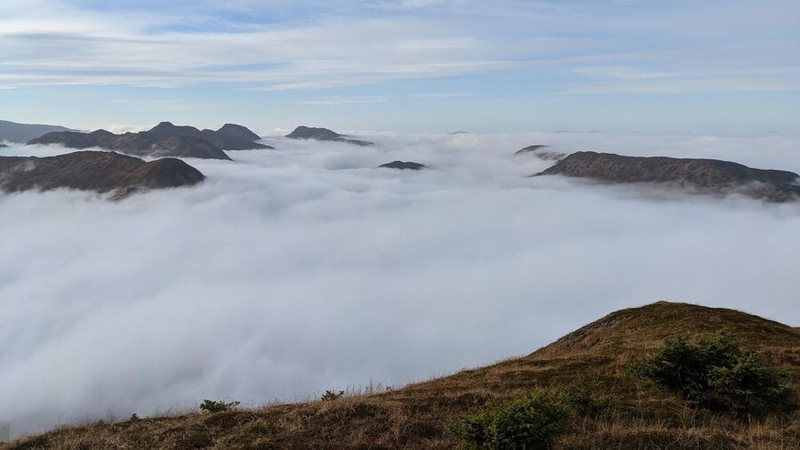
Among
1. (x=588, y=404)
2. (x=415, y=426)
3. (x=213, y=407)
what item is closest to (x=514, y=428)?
(x=415, y=426)

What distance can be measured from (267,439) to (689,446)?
927cm

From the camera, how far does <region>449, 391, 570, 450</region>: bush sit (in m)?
8.35

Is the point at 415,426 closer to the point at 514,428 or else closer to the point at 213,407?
the point at 514,428

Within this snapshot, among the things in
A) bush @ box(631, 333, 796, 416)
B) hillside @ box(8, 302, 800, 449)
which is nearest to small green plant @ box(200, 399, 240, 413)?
hillside @ box(8, 302, 800, 449)

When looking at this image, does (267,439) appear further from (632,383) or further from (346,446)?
(632,383)

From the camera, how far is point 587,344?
31.1 meters

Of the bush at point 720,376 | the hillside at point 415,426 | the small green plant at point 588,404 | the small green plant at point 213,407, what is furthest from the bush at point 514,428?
the small green plant at point 213,407

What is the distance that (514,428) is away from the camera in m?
8.41

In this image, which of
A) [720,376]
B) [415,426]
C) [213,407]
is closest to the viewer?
[720,376]

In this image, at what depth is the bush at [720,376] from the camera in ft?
36.7

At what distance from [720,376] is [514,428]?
6.64 metres

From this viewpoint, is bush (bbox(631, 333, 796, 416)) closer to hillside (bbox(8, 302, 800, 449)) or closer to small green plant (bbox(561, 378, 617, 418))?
hillside (bbox(8, 302, 800, 449))

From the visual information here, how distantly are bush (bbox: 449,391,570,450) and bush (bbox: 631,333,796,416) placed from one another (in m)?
5.10

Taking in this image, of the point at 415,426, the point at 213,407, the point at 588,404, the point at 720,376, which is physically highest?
the point at 720,376
